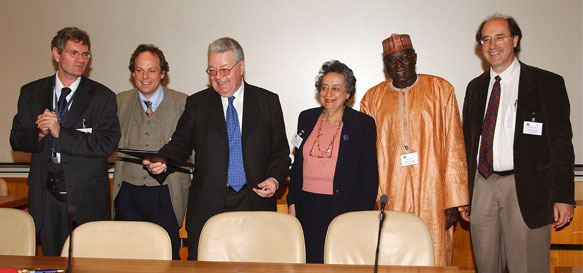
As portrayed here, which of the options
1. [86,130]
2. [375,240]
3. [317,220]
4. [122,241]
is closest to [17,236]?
[122,241]

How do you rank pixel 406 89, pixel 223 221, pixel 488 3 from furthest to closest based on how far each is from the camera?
pixel 488 3, pixel 406 89, pixel 223 221

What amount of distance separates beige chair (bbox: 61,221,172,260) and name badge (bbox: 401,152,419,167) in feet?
5.51

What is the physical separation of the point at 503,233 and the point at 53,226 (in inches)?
118

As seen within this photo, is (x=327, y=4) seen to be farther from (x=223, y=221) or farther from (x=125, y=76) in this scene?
(x=223, y=221)

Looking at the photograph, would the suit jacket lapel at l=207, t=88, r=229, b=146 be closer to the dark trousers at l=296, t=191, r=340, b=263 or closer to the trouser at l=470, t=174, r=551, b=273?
the dark trousers at l=296, t=191, r=340, b=263

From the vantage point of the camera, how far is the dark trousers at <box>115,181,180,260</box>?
127 inches

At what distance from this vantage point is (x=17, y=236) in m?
2.40

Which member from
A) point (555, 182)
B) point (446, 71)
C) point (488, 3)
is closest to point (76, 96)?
point (555, 182)

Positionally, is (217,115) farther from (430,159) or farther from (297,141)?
(430,159)

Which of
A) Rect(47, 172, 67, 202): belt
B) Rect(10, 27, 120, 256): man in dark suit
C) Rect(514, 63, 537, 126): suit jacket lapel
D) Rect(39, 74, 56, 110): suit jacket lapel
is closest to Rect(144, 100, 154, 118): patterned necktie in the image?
Rect(10, 27, 120, 256): man in dark suit

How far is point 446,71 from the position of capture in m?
4.80

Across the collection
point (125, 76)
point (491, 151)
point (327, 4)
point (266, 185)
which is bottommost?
point (266, 185)

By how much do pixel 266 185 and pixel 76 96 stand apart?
4.92 ft

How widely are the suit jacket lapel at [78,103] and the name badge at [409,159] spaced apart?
2224 mm
